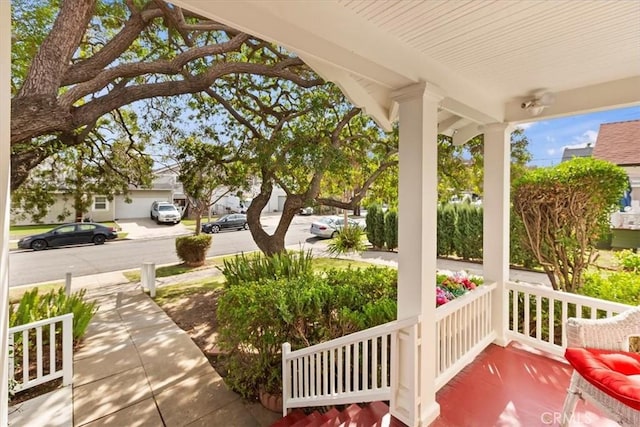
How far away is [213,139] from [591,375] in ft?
21.7

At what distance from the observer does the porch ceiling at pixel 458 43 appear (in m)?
1.62

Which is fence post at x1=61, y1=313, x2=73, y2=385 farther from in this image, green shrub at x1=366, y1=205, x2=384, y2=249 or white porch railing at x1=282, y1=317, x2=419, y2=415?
green shrub at x1=366, y1=205, x2=384, y2=249

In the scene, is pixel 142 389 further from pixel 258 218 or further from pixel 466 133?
pixel 466 133

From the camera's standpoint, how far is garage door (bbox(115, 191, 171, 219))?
21891mm

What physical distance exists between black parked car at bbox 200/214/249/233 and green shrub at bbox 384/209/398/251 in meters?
8.81

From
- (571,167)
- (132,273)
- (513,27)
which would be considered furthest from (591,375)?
(132,273)

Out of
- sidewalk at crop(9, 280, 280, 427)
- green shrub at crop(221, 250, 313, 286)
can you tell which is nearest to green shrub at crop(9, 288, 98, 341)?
sidewalk at crop(9, 280, 280, 427)

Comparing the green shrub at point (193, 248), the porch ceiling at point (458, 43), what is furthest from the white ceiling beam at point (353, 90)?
the green shrub at point (193, 248)

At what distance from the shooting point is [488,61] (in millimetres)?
2305

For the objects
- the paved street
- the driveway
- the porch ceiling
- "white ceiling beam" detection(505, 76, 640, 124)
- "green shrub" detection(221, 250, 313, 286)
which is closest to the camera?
the porch ceiling

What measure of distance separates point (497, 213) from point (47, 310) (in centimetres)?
599

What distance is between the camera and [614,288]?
3.42 m

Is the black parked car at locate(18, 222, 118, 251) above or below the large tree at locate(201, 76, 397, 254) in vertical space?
below

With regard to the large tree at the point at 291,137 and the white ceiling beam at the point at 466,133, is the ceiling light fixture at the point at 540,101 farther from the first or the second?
the large tree at the point at 291,137
